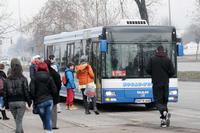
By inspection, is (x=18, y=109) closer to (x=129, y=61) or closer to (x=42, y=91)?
(x=42, y=91)

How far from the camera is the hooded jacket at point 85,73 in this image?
1316 centimetres

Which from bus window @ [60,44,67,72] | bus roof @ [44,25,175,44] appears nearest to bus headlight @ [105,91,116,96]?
bus roof @ [44,25,175,44]

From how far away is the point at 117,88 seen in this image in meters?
13.9

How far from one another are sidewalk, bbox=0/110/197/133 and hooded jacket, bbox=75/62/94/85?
108 centimetres

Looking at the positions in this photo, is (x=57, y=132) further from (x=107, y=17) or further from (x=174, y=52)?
(x=107, y=17)

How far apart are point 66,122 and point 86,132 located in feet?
6.26

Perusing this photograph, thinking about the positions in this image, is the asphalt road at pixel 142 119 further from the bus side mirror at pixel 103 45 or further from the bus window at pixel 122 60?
→ the bus side mirror at pixel 103 45

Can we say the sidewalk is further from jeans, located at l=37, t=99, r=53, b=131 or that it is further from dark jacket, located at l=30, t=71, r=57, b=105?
dark jacket, located at l=30, t=71, r=57, b=105

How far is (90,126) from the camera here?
34.6 ft

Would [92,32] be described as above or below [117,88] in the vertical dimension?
above

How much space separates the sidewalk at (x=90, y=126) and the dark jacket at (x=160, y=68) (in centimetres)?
106

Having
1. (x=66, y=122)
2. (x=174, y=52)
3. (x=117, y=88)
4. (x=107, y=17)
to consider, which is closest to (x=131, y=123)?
(x=66, y=122)

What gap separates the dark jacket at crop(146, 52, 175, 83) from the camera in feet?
33.5

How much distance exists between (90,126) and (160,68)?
208cm
